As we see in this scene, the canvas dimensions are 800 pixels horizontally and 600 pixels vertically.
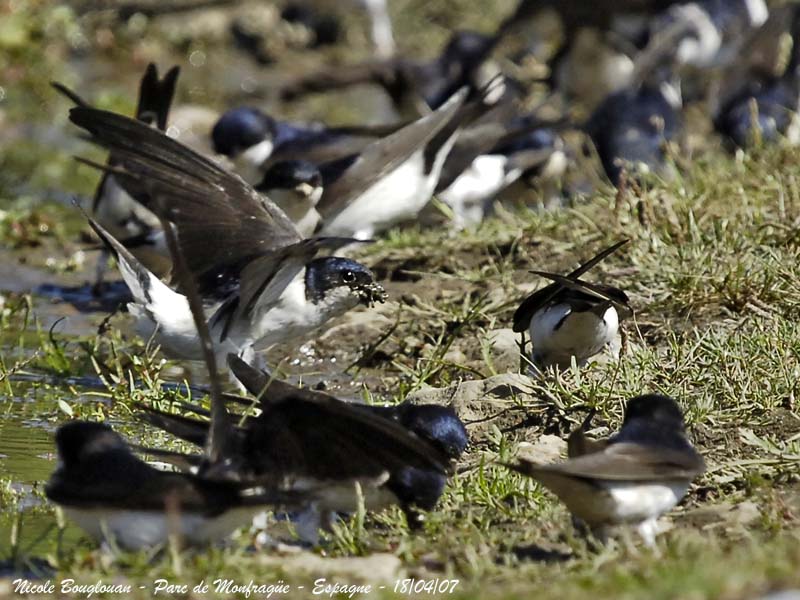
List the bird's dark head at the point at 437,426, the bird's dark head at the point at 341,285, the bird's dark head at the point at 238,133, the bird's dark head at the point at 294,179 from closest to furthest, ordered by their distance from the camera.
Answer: the bird's dark head at the point at 437,426
the bird's dark head at the point at 341,285
the bird's dark head at the point at 294,179
the bird's dark head at the point at 238,133

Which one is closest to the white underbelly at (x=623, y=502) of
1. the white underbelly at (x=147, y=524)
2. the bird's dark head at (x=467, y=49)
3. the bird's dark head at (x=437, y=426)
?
the bird's dark head at (x=437, y=426)

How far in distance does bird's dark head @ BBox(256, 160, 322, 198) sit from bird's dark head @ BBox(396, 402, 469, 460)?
10.3 ft

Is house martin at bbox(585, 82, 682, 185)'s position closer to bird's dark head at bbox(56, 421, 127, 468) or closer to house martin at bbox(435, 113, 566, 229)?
house martin at bbox(435, 113, 566, 229)

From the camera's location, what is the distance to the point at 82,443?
3938mm

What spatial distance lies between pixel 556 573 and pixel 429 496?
610 millimetres

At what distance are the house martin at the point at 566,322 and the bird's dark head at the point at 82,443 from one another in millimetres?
1884

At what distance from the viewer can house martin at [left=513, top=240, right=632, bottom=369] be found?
5395 millimetres

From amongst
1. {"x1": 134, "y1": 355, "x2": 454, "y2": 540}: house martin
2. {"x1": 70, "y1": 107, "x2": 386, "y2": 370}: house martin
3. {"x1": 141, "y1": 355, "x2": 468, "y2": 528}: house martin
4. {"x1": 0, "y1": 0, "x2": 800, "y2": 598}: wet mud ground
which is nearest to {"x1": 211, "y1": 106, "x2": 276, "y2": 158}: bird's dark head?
{"x1": 0, "y1": 0, "x2": 800, "y2": 598}: wet mud ground

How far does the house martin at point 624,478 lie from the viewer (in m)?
3.80

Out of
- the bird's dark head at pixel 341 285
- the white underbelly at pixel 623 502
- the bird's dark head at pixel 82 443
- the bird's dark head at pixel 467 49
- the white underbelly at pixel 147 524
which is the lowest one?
the white underbelly at pixel 623 502

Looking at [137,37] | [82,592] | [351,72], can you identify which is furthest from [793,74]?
[82,592]

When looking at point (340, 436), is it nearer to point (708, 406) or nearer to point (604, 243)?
point (708, 406)

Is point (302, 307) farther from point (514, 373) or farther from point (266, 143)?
point (266, 143)

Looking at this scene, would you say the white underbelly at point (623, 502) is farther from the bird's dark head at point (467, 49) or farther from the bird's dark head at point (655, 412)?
the bird's dark head at point (467, 49)
